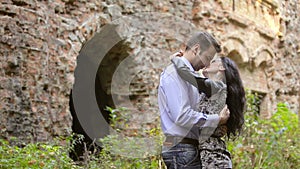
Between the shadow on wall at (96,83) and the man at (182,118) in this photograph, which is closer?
the man at (182,118)

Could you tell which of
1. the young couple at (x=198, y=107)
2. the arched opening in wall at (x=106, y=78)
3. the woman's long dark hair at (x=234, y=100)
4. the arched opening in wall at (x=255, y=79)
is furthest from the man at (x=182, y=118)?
the arched opening in wall at (x=255, y=79)

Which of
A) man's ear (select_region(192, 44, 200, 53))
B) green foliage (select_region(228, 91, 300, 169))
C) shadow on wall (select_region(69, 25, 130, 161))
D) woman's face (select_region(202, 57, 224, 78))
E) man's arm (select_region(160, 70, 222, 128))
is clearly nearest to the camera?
man's arm (select_region(160, 70, 222, 128))

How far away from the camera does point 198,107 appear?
10.9 ft

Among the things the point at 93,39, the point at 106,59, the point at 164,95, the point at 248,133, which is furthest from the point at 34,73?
the point at 248,133

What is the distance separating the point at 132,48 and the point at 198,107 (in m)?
4.07

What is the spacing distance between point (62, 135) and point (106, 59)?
2.02 metres

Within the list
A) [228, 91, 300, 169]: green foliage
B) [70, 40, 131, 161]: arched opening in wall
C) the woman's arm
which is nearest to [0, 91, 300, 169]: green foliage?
[228, 91, 300, 169]: green foliage

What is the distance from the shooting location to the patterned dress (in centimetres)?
323

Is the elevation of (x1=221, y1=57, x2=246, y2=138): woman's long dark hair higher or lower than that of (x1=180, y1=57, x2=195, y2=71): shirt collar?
lower

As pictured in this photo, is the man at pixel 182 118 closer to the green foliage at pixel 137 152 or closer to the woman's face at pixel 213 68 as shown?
the woman's face at pixel 213 68

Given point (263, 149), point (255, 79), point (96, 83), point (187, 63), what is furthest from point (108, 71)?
point (187, 63)

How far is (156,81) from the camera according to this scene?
755cm

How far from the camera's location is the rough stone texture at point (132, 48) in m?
5.36

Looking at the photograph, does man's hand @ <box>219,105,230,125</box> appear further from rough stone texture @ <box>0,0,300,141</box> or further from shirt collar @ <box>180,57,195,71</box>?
rough stone texture @ <box>0,0,300,141</box>
